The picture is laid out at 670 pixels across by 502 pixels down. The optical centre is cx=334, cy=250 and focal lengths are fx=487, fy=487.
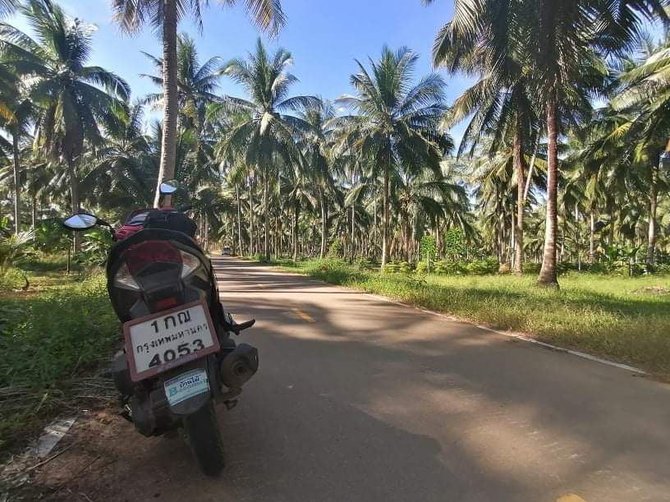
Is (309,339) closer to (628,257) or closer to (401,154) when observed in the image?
(401,154)

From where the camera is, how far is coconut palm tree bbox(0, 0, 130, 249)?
22192 mm

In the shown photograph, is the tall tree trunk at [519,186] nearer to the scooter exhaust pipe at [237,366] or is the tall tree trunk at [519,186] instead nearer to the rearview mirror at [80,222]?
the rearview mirror at [80,222]

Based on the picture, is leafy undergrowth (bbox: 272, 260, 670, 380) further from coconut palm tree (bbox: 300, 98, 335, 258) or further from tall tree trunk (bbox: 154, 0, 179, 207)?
coconut palm tree (bbox: 300, 98, 335, 258)

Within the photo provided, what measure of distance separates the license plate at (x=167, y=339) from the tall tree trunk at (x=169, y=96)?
7971 mm

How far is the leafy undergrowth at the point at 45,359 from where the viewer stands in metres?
3.55

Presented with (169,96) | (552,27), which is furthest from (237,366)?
(552,27)

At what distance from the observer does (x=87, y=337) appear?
17.5 feet

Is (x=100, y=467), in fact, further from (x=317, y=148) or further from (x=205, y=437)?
(x=317, y=148)

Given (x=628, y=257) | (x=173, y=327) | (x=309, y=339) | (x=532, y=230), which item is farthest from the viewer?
(x=532, y=230)

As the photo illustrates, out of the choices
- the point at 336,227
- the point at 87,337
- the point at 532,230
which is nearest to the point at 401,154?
the point at 87,337

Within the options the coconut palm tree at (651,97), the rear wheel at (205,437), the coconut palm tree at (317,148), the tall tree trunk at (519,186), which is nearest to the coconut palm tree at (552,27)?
the coconut palm tree at (651,97)

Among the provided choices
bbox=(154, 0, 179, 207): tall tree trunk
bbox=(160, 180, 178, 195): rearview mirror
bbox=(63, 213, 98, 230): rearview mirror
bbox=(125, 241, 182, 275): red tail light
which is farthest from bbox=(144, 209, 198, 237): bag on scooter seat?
bbox=(154, 0, 179, 207): tall tree trunk

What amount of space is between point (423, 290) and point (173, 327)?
8.98m

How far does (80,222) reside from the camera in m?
3.46
